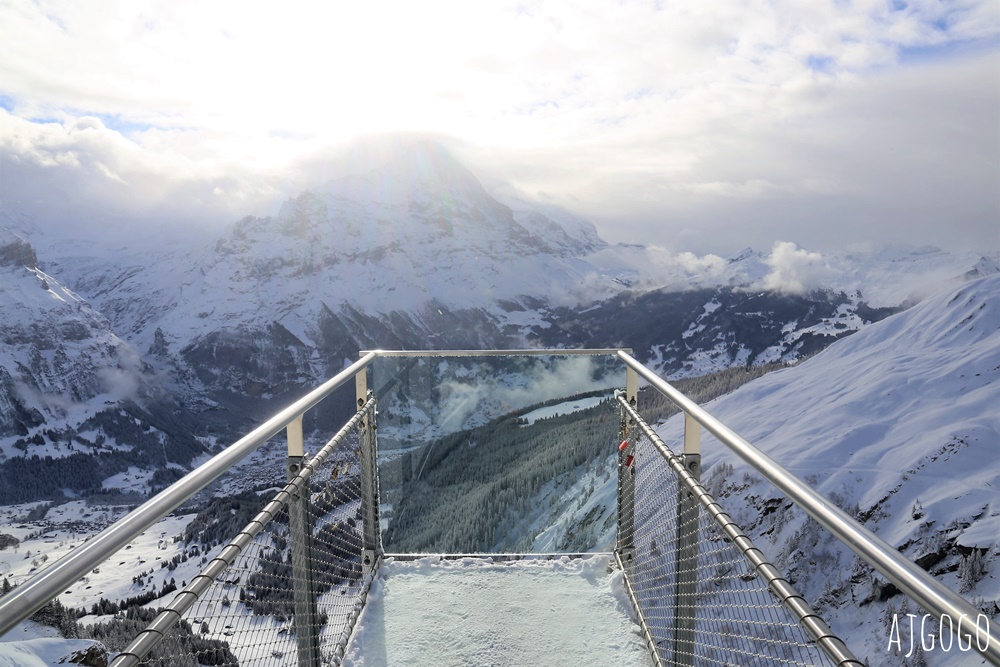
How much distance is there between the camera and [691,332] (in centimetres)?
17675

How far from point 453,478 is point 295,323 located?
636ft

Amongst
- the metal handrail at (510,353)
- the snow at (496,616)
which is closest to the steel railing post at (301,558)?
the snow at (496,616)

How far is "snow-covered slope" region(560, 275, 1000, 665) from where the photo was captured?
10.0 meters

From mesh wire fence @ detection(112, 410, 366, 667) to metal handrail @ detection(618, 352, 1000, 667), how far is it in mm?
1197

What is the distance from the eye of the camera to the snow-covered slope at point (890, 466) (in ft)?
32.8

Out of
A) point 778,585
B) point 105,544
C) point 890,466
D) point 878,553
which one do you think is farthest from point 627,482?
point 890,466

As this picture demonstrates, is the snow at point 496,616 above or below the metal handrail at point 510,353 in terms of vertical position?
below

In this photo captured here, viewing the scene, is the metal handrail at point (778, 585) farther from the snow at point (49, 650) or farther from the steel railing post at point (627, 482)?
the snow at point (49, 650)

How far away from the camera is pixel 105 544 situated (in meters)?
1.09

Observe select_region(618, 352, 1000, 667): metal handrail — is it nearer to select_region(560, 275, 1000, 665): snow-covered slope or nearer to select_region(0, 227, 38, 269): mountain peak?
select_region(560, 275, 1000, 665): snow-covered slope

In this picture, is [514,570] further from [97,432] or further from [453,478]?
[97,432]

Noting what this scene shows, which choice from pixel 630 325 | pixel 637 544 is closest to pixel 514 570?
pixel 637 544

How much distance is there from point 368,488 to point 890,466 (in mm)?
12722

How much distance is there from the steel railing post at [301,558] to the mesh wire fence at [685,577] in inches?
54.9
